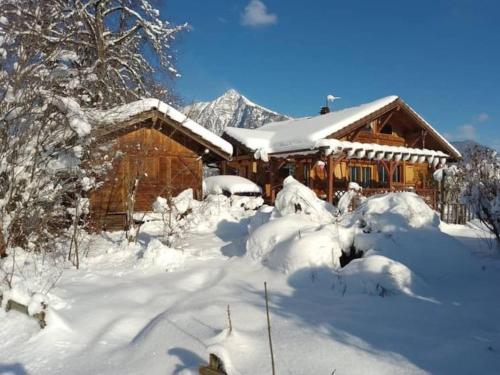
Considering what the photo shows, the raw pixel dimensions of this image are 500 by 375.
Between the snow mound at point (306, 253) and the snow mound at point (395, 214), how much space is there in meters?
1.18

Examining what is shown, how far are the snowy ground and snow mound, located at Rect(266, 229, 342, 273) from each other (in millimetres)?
149

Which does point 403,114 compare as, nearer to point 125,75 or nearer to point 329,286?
point 125,75

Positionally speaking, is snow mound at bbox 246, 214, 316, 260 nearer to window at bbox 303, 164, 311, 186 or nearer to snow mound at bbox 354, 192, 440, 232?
snow mound at bbox 354, 192, 440, 232

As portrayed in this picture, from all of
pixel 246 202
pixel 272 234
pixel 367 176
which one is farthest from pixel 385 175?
pixel 272 234

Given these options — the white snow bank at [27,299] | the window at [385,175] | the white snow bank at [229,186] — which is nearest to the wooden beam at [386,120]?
the window at [385,175]

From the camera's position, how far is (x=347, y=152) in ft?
55.5

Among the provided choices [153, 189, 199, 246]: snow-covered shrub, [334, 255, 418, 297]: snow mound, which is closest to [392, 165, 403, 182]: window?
[153, 189, 199, 246]: snow-covered shrub

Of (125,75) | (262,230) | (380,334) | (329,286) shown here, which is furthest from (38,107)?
(125,75)

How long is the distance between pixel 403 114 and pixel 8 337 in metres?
20.5

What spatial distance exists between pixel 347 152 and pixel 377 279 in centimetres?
1164

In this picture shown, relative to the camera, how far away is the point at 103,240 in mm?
10375

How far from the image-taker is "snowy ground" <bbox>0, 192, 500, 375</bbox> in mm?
3684

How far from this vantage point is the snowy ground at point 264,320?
12.1 feet

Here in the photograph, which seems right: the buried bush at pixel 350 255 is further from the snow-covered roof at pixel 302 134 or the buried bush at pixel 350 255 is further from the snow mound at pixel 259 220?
the snow-covered roof at pixel 302 134
